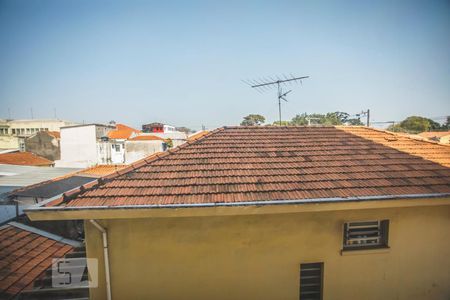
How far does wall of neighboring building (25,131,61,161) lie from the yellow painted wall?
134 feet

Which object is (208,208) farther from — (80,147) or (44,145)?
(44,145)

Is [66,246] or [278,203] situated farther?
[66,246]

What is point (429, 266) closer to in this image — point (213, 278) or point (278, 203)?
point (278, 203)

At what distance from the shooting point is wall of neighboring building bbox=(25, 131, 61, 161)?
3647 centimetres

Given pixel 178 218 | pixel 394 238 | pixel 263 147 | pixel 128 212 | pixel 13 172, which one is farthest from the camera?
pixel 13 172

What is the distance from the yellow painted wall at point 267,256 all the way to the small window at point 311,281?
0.47ft

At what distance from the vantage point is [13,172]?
1569cm

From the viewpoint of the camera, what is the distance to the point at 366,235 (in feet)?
15.7

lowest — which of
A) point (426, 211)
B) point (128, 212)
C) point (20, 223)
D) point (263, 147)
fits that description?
point (20, 223)

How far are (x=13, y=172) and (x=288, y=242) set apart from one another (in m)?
19.1

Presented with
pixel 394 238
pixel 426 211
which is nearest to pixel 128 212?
pixel 394 238

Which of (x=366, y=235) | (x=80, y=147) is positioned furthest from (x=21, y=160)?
(x=366, y=235)

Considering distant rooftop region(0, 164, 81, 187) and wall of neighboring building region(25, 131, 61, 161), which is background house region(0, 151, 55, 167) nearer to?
distant rooftop region(0, 164, 81, 187)

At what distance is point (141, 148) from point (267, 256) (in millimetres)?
33314
